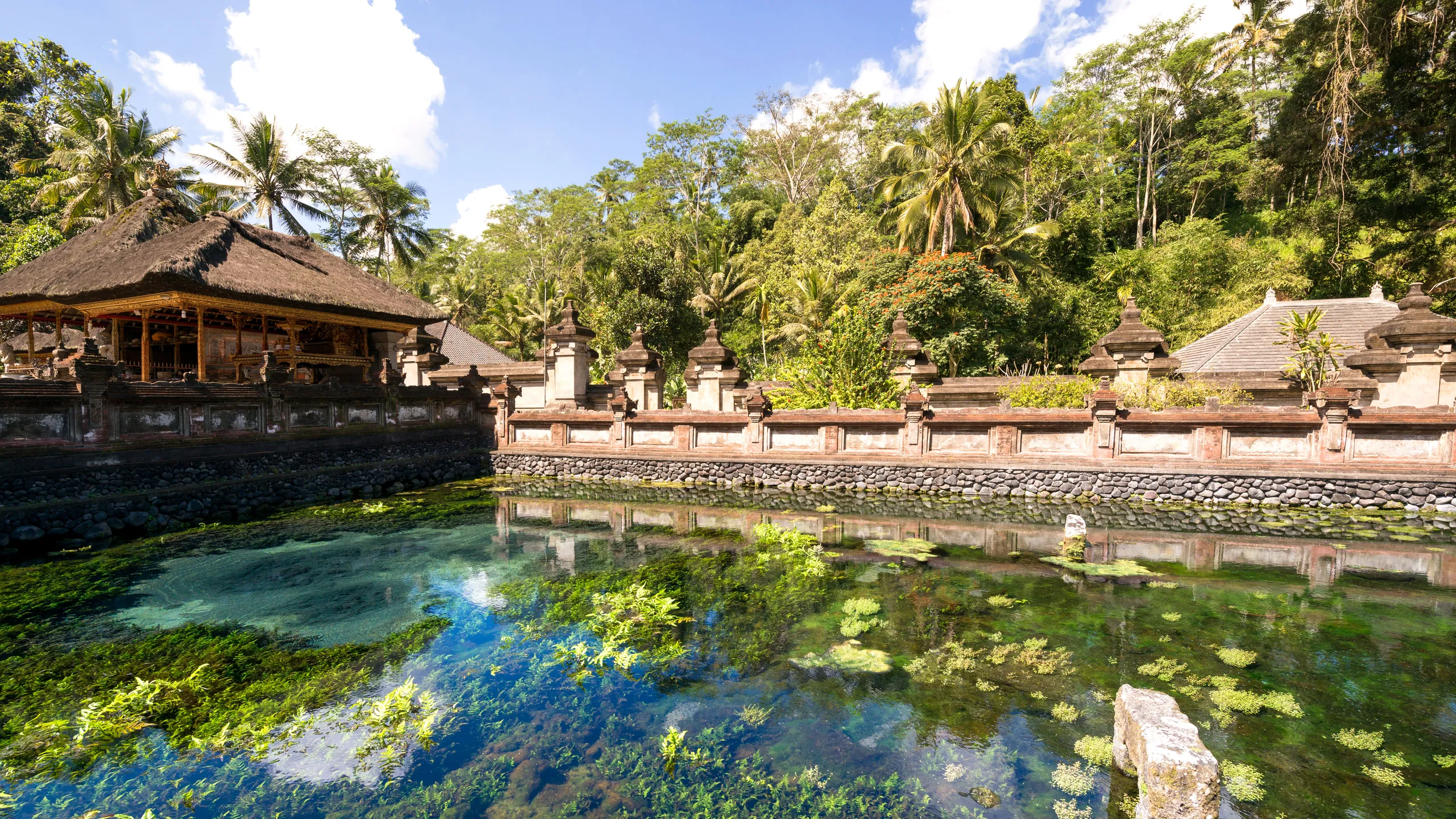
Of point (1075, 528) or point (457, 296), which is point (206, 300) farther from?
point (457, 296)

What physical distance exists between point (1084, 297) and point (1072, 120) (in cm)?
1397

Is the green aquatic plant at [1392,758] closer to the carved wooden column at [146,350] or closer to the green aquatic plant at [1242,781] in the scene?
the green aquatic plant at [1242,781]

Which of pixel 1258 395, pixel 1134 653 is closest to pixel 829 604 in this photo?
pixel 1134 653

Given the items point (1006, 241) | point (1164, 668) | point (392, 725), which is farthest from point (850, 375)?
point (1006, 241)

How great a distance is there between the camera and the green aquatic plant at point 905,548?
30.4 ft

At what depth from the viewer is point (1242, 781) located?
159 inches

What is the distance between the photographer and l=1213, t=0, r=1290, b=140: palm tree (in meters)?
32.3

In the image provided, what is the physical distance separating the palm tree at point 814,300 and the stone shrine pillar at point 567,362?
37.4ft

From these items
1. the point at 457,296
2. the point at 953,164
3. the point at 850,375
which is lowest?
the point at 850,375

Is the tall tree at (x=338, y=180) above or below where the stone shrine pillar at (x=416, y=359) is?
above

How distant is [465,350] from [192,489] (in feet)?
54.0

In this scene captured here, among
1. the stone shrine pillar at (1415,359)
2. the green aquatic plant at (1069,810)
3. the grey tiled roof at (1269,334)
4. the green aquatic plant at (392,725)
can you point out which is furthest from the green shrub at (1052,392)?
the green aquatic plant at (392,725)

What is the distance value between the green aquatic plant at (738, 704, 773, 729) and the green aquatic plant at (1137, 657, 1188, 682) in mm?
3402

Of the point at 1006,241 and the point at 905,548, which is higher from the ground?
the point at 1006,241
